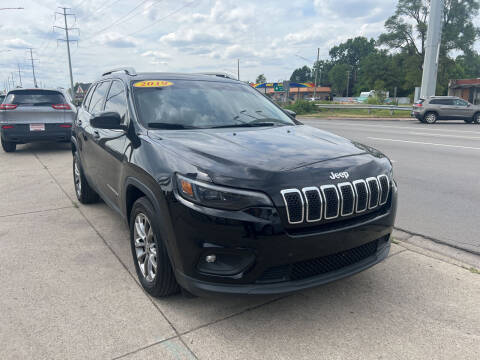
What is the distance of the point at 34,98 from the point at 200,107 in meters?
8.06

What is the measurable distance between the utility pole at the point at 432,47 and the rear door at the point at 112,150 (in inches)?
969

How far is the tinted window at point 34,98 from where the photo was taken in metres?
9.95

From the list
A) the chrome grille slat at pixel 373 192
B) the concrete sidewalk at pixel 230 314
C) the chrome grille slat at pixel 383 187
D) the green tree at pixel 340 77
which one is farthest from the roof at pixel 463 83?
the green tree at pixel 340 77

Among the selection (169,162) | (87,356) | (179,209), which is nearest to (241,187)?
(179,209)

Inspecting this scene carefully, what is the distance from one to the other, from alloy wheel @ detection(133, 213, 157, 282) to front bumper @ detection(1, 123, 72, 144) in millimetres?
7895

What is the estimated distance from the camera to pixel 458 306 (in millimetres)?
3035

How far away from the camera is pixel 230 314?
2.91 meters

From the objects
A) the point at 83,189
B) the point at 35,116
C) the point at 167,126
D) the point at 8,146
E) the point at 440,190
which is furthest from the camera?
the point at 8,146

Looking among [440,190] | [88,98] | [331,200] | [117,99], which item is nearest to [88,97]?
[88,98]

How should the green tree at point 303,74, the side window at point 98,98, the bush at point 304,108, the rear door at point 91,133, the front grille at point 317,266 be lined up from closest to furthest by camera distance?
the front grille at point 317,266 < the rear door at point 91,133 < the side window at point 98,98 < the bush at point 304,108 < the green tree at point 303,74

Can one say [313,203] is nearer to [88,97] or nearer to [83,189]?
[83,189]

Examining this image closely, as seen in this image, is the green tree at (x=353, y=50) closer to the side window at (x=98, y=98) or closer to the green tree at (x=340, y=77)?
the green tree at (x=340, y=77)

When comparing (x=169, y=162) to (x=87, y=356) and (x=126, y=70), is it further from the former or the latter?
(x=126, y=70)

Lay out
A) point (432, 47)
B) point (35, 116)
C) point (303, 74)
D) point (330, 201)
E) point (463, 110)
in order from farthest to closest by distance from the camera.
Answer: point (303, 74)
point (432, 47)
point (463, 110)
point (35, 116)
point (330, 201)
